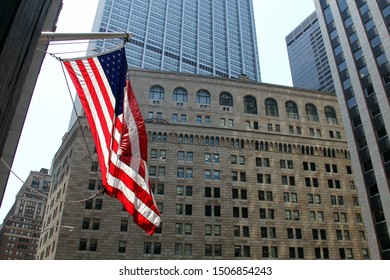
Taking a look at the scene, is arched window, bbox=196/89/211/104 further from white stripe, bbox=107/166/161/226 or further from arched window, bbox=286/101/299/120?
white stripe, bbox=107/166/161/226

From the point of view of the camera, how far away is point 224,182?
198 feet

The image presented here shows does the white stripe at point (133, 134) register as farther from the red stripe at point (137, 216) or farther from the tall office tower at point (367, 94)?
the tall office tower at point (367, 94)

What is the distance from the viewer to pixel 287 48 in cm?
19275

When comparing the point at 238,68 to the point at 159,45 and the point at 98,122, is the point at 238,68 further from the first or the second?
the point at 98,122

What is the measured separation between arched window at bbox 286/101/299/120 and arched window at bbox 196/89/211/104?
16501mm

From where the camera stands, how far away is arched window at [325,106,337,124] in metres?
72.4

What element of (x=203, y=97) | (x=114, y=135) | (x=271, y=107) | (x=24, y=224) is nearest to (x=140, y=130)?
(x=114, y=135)

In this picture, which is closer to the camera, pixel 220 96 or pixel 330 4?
pixel 330 4

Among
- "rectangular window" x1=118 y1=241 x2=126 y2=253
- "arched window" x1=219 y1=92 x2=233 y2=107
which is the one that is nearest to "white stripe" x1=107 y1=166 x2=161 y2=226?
"rectangular window" x1=118 y1=241 x2=126 y2=253

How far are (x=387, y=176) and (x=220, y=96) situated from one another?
37.6 metres

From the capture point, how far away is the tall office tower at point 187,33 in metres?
150

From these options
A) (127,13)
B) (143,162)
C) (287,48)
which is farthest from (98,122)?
(287,48)

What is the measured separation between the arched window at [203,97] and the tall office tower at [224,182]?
0.21 m

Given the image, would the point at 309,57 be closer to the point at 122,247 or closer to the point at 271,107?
the point at 271,107
